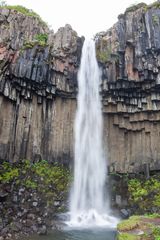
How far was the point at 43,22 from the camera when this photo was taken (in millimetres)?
26844

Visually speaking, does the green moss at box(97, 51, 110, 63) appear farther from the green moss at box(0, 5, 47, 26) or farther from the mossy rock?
the mossy rock

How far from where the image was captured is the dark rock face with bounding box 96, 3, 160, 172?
2323 centimetres

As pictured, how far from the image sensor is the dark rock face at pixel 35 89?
22.1 m

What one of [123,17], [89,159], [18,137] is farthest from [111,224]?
[123,17]

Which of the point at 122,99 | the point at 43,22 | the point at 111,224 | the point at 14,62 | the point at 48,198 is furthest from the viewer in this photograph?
the point at 43,22

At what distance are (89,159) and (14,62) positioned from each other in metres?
8.92

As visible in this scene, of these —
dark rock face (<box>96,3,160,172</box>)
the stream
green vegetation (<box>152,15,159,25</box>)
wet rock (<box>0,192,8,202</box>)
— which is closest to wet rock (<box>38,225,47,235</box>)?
the stream

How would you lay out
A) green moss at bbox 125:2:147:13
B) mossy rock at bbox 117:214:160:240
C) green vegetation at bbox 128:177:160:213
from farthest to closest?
green moss at bbox 125:2:147:13 → green vegetation at bbox 128:177:160:213 → mossy rock at bbox 117:214:160:240

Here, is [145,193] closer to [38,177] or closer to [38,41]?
[38,177]

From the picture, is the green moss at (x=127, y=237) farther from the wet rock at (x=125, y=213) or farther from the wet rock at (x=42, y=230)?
the wet rock at (x=125, y=213)

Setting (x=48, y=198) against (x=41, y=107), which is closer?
(x=48, y=198)

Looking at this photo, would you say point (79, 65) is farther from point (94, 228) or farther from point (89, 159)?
point (94, 228)

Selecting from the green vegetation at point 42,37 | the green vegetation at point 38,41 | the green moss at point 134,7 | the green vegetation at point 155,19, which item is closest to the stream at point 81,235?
the green vegetation at point 38,41

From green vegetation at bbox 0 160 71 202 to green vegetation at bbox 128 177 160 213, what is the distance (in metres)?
4.55
